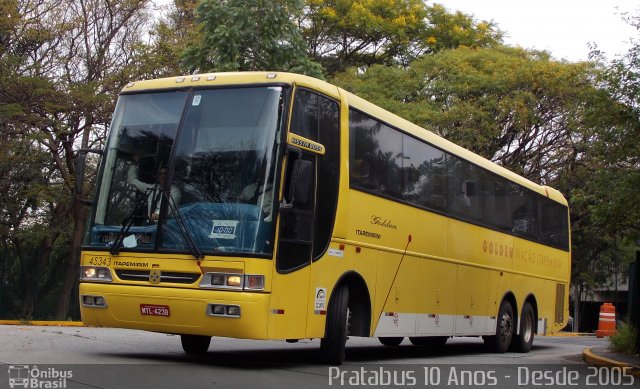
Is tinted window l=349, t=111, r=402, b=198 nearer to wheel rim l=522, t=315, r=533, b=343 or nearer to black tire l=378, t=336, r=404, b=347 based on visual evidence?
black tire l=378, t=336, r=404, b=347

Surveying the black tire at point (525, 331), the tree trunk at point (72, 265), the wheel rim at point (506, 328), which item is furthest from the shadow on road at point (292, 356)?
the tree trunk at point (72, 265)

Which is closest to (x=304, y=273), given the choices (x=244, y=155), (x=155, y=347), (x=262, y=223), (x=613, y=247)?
(x=262, y=223)

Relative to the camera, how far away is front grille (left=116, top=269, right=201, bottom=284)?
962 centimetres

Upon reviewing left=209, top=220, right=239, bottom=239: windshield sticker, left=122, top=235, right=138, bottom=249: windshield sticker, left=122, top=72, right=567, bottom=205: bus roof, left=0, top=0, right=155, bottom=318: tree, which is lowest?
left=122, top=235, right=138, bottom=249: windshield sticker

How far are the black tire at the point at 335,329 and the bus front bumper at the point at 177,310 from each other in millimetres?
→ 1462

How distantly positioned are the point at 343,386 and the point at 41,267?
21422 mm

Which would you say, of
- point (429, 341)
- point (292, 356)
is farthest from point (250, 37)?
point (292, 356)

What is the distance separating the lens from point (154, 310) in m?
9.78

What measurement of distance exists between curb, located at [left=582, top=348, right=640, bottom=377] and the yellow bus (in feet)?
11.6

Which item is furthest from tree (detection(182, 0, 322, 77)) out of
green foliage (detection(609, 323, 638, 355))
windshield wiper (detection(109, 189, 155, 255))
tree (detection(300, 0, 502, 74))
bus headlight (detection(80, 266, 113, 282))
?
tree (detection(300, 0, 502, 74))

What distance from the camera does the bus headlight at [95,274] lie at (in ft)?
33.3

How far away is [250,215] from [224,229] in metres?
0.35

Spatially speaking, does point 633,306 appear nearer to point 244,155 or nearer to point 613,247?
point 244,155

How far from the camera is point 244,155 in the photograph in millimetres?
9781
